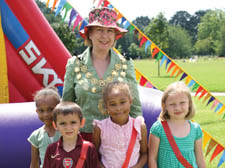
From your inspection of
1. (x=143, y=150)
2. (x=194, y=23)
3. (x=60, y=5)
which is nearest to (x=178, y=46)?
(x=194, y=23)

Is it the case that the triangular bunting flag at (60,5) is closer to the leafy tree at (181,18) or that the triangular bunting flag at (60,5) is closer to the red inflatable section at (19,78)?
the red inflatable section at (19,78)

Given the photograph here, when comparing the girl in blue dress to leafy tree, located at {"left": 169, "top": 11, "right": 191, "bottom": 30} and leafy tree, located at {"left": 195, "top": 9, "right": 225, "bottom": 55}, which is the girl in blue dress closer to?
leafy tree, located at {"left": 195, "top": 9, "right": 225, "bottom": 55}

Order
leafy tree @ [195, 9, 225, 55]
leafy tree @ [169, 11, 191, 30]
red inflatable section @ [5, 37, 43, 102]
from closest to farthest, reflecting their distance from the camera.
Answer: red inflatable section @ [5, 37, 43, 102] → leafy tree @ [195, 9, 225, 55] → leafy tree @ [169, 11, 191, 30]

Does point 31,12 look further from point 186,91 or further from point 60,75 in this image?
point 186,91

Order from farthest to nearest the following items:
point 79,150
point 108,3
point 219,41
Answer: point 219,41
point 108,3
point 79,150

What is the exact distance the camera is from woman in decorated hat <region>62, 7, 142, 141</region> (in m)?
2.42

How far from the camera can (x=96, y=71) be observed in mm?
2477

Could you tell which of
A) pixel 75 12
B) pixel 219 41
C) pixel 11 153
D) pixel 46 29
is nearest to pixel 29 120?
pixel 11 153

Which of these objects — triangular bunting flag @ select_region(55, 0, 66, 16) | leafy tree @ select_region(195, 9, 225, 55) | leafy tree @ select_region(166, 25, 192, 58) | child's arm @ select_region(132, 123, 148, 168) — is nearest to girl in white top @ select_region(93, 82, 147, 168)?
child's arm @ select_region(132, 123, 148, 168)

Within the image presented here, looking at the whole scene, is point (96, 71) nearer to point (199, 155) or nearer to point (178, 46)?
point (199, 155)

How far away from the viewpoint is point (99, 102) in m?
2.41

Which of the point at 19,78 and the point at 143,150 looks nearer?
the point at 143,150

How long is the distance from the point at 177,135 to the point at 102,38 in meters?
0.95

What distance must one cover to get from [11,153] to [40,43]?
5.80 ft
